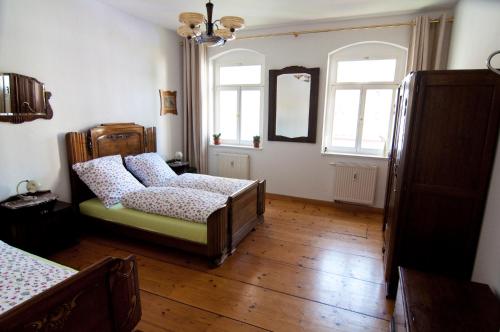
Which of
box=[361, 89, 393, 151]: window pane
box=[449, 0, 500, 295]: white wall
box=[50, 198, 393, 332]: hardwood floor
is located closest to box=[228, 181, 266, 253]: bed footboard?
box=[50, 198, 393, 332]: hardwood floor

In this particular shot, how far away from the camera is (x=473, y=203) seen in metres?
1.88

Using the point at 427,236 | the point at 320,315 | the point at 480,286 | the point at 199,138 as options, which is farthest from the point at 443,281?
the point at 199,138

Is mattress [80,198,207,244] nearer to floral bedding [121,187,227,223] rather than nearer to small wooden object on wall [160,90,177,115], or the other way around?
floral bedding [121,187,227,223]

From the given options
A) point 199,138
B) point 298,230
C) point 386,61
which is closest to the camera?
point 298,230

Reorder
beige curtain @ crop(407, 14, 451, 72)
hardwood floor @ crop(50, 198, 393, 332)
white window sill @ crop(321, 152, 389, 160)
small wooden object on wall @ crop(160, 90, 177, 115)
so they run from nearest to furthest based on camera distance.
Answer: hardwood floor @ crop(50, 198, 393, 332) < beige curtain @ crop(407, 14, 451, 72) < white window sill @ crop(321, 152, 389, 160) < small wooden object on wall @ crop(160, 90, 177, 115)

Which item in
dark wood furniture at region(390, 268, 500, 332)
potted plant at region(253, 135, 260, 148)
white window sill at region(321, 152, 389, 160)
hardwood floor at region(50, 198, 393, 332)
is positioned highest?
potted plant at region(253, 135, 260, 148)

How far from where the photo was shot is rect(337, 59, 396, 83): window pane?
3842mm

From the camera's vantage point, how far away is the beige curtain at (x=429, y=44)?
132 inches

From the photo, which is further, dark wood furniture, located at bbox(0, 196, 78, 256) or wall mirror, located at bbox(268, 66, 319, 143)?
wall mirror, located at bbox(268, 66, 319, 143)

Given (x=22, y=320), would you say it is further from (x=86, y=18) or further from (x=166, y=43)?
(x=166, y=43)

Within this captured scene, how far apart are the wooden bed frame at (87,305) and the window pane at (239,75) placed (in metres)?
3.73

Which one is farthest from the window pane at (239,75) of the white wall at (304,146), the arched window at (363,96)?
the arched window at (363,96)

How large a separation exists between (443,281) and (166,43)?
4.48 metres

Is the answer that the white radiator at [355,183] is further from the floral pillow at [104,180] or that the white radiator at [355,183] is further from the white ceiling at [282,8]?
the floral pillow at [104,180]
